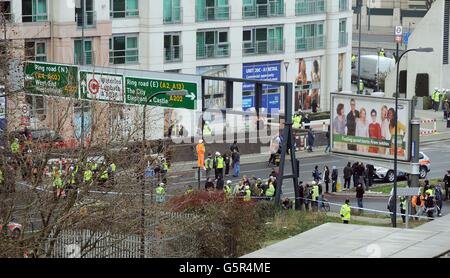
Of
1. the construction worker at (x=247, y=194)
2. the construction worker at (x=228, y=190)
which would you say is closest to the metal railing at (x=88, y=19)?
the construction worker at (x=228, y=190)

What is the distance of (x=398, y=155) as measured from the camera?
50281 millimetres

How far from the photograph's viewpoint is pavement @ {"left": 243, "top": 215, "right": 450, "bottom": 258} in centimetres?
2681

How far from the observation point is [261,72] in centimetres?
7419

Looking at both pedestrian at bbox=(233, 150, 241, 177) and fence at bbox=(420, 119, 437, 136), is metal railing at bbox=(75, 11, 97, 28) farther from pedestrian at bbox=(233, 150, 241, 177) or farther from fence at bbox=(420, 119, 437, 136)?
fence at bbox=(420, 119, 437, 136)

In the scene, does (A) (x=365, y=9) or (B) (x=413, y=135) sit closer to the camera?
(B) (x=413, y=135)

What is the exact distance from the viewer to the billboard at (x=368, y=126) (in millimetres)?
50094

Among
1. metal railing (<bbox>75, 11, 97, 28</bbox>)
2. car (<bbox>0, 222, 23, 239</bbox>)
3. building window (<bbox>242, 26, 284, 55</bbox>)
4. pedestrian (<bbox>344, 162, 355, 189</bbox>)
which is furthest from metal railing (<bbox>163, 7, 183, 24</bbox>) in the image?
car (<bbox>0, 222, 23, 239</bbox>)

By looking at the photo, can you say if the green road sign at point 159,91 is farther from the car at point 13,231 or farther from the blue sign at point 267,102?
the blue sign at point 267,102

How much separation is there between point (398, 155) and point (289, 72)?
2582 centimetres

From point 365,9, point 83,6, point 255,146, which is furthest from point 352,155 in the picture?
point 365,9

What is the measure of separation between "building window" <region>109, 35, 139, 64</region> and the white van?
27.9 meters

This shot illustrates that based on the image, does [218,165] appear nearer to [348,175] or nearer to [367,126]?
[348,175]

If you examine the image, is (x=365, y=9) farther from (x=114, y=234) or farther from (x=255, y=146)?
(x=114, y=234)
